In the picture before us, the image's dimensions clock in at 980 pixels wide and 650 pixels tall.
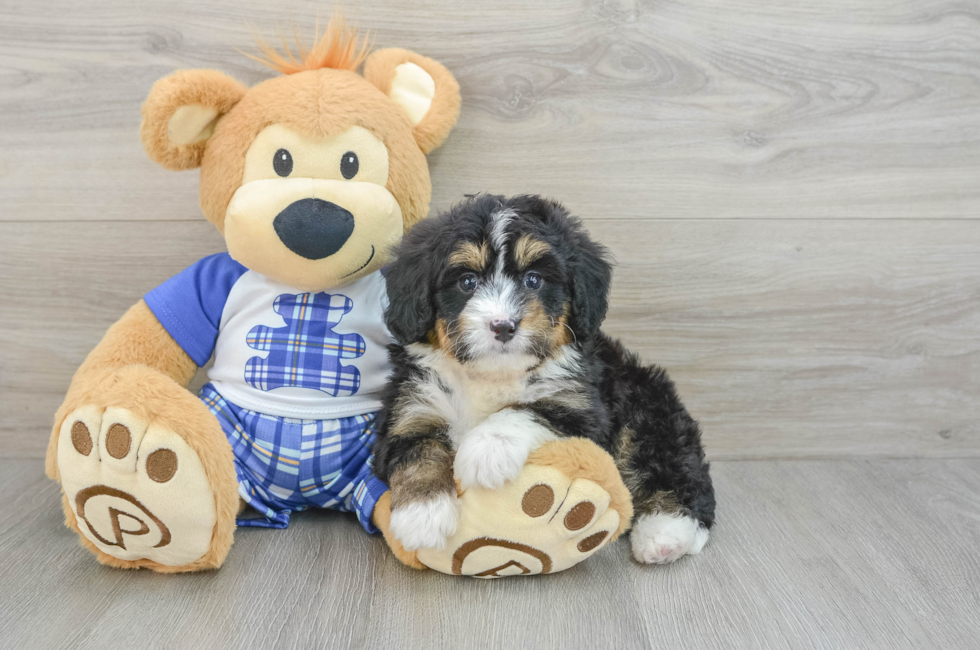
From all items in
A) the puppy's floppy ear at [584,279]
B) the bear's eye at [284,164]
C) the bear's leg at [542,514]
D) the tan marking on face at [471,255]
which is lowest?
the bear's leg at [542,514]

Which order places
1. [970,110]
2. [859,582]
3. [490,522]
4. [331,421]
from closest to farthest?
[490,522]
[859,582]
[331,421]
[970,110]

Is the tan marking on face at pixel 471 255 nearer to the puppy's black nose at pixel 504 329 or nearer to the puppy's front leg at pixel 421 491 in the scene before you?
the puppy's black nose at pixel 504 329

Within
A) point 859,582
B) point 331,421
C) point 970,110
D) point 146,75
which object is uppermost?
point 146,75

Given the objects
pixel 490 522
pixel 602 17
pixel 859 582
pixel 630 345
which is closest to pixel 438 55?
pixel 602 17

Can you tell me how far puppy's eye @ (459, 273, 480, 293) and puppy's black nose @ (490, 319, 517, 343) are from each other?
0.12 meters

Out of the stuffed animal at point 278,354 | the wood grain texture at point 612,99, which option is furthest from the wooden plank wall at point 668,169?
the stuffed animal at point 278,354

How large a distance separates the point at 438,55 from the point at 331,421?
1052 millimetres

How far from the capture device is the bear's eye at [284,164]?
5.33 feet

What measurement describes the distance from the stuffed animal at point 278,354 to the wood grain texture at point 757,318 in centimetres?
41

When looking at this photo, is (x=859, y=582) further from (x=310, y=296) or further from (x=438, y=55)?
(x=438, y=55)

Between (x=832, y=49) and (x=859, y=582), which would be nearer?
(x=859, y=582)

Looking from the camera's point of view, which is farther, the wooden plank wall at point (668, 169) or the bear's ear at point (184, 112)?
the wooden plank wall at point (668, 169)

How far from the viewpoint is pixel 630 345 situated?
2.18 metres

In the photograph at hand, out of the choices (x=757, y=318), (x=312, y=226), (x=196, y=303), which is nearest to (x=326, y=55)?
(x=312, y=226)
